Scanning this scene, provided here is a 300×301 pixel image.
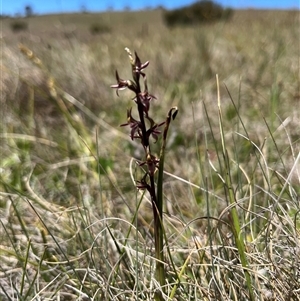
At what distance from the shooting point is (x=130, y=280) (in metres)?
0.84

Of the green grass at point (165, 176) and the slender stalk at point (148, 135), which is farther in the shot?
the green grass at point (165, 176)

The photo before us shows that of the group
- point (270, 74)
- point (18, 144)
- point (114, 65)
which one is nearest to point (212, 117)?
point (270, 74)

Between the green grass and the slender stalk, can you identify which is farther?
the green grass

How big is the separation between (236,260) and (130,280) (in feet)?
0.68

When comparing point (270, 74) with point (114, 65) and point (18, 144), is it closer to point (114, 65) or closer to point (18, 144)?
point (114, 65)

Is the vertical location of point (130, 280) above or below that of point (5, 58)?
below

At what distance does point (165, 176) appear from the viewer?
→ 1.53 m

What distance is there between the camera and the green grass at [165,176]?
0.77 meters

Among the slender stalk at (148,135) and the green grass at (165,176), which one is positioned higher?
the slender stalk at (148,135)

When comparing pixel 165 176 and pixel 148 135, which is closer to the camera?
pixel 148 135

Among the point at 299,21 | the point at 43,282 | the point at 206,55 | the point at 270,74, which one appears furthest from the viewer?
the point at 299,21

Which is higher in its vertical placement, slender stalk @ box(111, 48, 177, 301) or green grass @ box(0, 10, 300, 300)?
slender stalk @ box(111, 48, 177, 301)

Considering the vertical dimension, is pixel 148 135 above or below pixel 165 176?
above

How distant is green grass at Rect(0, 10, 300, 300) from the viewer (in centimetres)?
77
